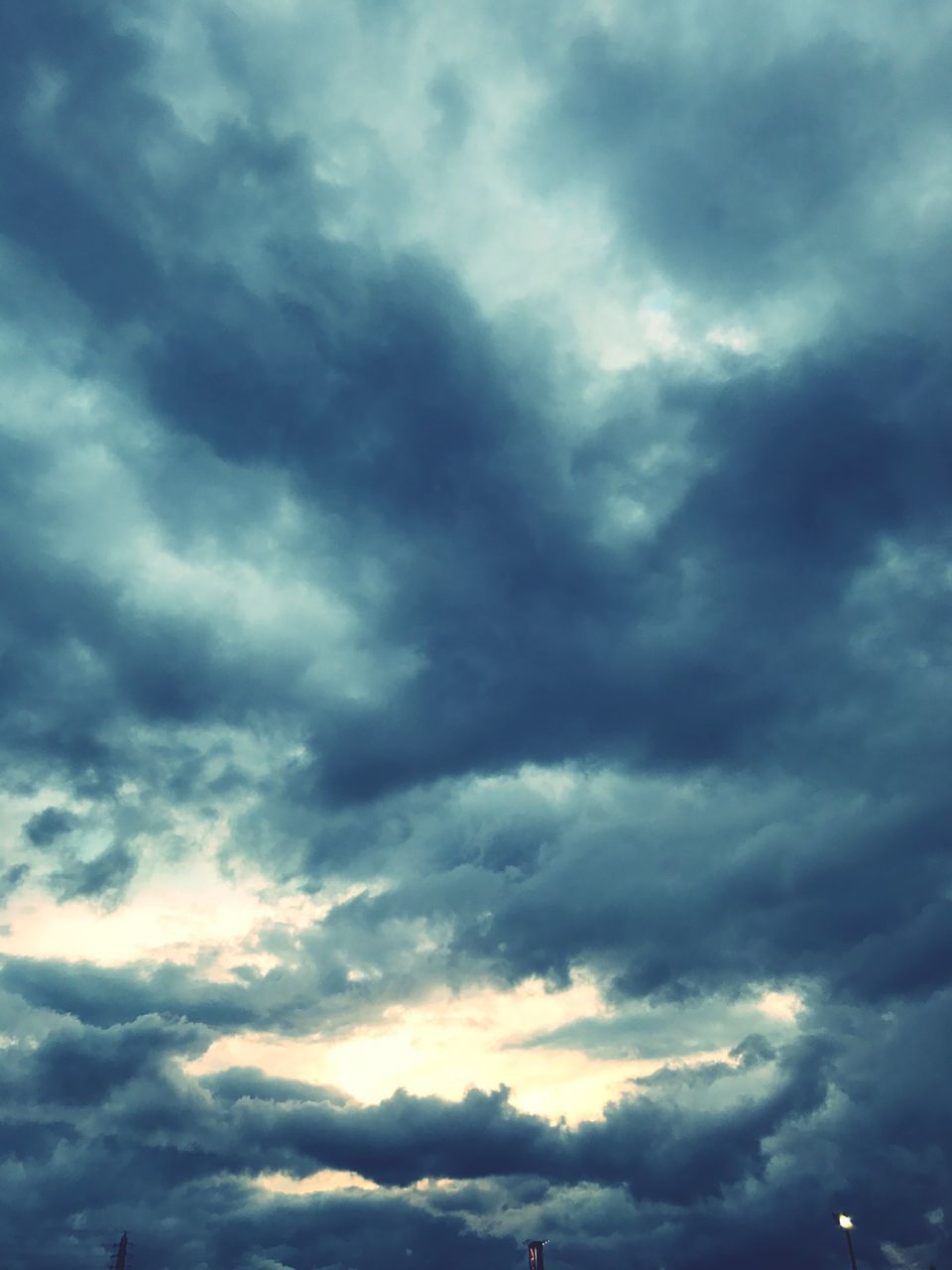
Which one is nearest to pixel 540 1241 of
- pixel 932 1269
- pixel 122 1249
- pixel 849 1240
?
pixel 932 1269

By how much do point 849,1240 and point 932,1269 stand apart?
39.1 meters

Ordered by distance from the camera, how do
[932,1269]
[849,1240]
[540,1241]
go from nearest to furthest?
[849,1240] → [932,1269] → [540,1241]

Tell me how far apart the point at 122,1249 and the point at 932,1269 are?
123335mm

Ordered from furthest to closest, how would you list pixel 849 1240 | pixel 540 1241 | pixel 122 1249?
1. pixel 122 1249
2. pixel 540 1241
3. pixel 849 1240

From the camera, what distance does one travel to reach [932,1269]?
108 m

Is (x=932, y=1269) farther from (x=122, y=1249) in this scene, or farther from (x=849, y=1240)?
(x=122, y=1249)

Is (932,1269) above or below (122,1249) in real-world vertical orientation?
below

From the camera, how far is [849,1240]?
7900cm

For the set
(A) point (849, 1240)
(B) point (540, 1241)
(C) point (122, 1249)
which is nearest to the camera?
(A) point (849, 1240)

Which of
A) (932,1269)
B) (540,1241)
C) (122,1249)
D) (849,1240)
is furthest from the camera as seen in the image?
(122,1249)

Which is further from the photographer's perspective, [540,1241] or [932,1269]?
[540,1241]

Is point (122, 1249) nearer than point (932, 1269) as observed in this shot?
No

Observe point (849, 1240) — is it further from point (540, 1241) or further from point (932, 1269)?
point (540, 1241)

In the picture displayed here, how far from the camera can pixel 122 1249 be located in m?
168
